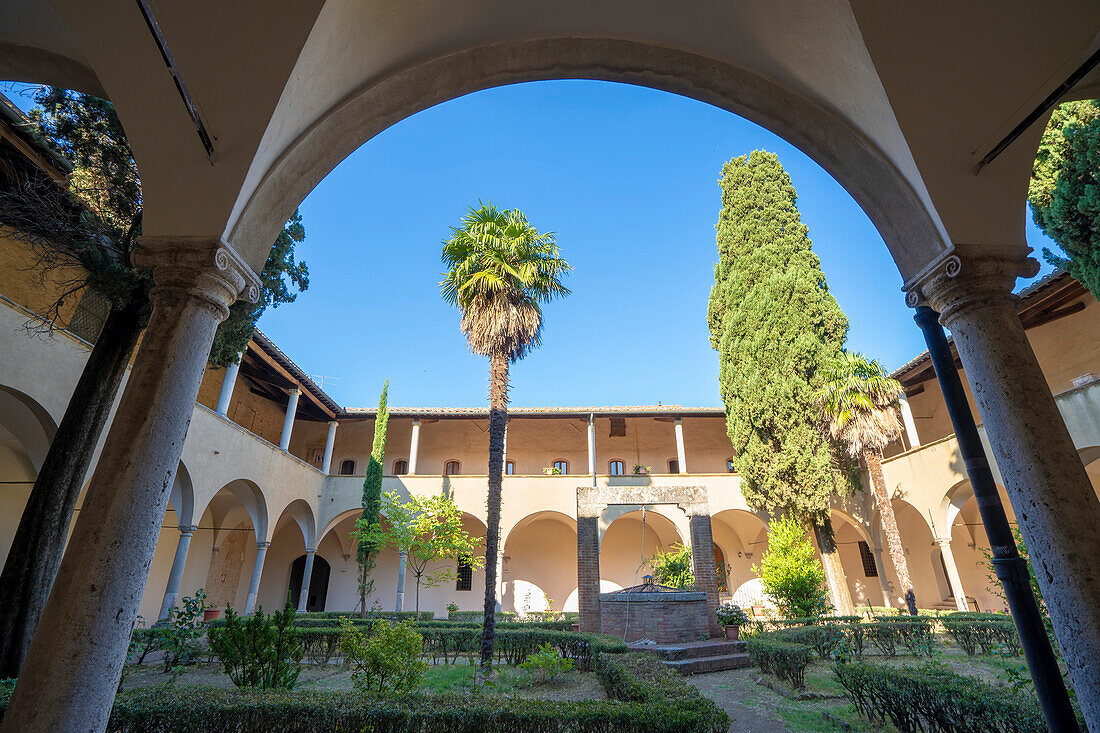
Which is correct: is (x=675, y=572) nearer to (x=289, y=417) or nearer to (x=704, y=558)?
(x=704, y=558)

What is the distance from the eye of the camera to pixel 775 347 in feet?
57.2

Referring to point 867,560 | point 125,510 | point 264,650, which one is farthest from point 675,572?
point 125,510

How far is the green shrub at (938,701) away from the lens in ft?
13.2

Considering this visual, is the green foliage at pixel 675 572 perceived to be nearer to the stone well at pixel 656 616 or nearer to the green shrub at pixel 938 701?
the stone well at pixel 656 616

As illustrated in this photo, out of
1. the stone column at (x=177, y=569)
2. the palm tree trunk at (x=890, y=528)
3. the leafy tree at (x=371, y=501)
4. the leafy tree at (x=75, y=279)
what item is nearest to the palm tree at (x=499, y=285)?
the leafy tree at (x=75, y=279)

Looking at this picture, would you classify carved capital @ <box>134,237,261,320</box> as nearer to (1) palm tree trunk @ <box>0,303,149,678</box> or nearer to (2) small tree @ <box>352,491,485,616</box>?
(1) palm tree trunk @ <box>0,303,149,678</box>

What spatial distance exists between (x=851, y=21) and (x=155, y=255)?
4651 mm

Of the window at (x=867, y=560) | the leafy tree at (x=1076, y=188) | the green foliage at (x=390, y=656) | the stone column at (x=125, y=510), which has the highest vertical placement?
the leafy tree at (x=1076, y=188)

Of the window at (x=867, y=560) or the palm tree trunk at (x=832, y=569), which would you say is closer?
the palm tree trunk at (x=832, y=569)

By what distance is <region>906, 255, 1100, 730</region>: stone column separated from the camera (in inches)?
105

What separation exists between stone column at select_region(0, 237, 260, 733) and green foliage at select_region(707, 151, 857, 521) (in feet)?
54.0

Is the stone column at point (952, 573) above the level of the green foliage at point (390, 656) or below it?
above

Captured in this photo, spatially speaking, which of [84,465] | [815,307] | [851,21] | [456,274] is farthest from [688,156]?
[84,465]

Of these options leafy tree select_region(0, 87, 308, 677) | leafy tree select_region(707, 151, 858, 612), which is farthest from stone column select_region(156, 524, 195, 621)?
leafy tree select_region(707, 151, 858, 612)
